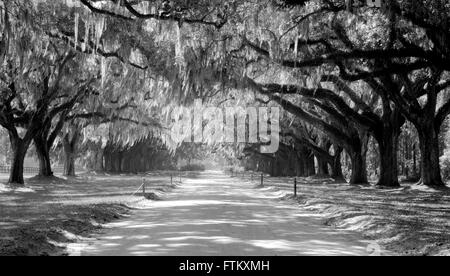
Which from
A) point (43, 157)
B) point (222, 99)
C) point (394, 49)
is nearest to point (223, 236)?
point (394, 49)

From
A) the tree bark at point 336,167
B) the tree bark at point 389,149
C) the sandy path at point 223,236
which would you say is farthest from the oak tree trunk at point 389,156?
the sandy path at point 223,236

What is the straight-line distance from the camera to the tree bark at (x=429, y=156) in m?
25.5

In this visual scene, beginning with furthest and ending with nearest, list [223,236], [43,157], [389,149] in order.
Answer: [43,157] → [389,149] → [223,236]

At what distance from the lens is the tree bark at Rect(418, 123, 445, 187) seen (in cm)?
2550

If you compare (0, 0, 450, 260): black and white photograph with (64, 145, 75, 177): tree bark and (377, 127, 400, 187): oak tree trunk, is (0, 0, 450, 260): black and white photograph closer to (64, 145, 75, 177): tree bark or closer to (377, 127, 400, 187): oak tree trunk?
(377, 127, 400, 187): oak tree trunk

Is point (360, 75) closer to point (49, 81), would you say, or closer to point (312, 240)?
point (312, 240)

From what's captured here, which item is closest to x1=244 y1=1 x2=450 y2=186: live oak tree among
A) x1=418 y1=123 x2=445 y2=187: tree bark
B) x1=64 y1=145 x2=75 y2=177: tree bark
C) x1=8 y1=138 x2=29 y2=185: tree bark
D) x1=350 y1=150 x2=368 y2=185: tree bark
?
x1=418 y1=123 x2=445 y2=187: tree bark

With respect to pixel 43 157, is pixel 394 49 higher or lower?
higher

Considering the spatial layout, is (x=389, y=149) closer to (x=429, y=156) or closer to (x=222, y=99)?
(x=429, y=156)

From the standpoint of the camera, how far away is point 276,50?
18484mm

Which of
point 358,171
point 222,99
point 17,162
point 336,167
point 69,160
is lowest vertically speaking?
point 358,171

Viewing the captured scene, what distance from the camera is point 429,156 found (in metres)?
25.5

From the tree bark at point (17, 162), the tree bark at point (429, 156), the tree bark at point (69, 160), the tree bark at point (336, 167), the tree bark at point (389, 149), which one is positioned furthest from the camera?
the tree bark at point (69, 160)

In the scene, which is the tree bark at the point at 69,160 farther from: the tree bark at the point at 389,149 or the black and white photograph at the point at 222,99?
the tree bark at the point at 389,149
